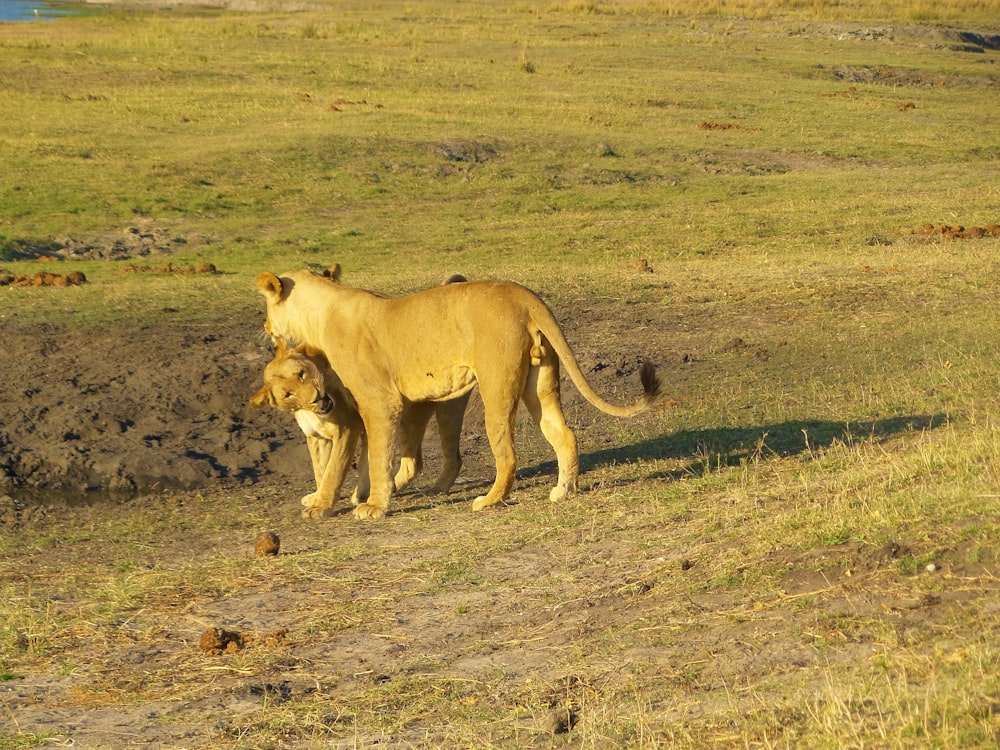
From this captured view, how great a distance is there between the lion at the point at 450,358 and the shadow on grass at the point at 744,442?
847 mm

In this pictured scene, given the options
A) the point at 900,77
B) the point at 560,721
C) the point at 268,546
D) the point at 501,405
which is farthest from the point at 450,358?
the point at 900,77

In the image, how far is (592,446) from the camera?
8953 millimetres

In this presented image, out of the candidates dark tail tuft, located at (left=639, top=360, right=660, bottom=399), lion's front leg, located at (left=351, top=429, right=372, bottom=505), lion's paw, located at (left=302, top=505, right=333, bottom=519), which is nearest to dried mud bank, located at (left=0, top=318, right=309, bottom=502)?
lion's front leg, located at (left=351, top=429, right=372, bottom=505)

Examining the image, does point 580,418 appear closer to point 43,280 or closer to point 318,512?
point 318,512

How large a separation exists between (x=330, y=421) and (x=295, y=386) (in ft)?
1.30

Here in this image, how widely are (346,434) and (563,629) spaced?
290 cm

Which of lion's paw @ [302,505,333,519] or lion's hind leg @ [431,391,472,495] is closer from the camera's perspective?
lion's paw @ [302,505,333,519]

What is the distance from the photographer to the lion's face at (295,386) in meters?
7.49

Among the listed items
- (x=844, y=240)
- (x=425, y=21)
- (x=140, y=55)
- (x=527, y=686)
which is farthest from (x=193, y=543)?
(x=425, y=21)

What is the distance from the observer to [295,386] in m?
7.50

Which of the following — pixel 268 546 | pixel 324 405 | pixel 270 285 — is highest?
pixel 270 285

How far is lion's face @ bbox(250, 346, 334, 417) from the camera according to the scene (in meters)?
7.49

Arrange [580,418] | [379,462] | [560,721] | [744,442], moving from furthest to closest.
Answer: [580,418]
[744,442]
[379,462]
[560,721]

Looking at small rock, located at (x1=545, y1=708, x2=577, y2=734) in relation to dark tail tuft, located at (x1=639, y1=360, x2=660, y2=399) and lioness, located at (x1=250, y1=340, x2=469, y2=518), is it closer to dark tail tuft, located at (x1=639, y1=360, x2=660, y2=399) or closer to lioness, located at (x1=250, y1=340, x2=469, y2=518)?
dark tail tuft, located at (x1=639, y1=360, x2=660, y2=399)
